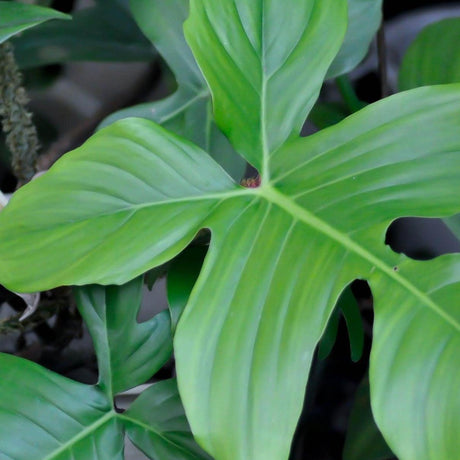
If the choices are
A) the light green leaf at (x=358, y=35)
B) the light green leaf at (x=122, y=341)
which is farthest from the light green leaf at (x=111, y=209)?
the light green leaf at (x=358, y=35)

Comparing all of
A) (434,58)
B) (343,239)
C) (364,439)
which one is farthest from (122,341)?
(434,58)

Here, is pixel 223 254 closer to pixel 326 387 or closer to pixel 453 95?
pixel 453 95

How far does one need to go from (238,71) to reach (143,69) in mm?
815

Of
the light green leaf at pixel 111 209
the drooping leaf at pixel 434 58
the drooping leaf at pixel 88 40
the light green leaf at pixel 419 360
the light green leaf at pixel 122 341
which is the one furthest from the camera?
the drooping leaf at pixel 88 40

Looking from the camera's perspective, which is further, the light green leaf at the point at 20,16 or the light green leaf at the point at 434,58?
the light green leaf at the point at 434,58

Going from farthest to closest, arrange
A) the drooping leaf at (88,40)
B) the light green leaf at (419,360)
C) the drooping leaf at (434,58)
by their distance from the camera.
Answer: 1. the drooping leaf at (88,40)
2. the drooping leaf at (434,58)
3. the light green leaf at (419,360)

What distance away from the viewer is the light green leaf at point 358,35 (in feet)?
2.51

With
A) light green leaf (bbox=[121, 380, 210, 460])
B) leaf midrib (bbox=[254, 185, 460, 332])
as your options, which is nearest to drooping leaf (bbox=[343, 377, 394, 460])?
light green leaf (bbox=[121, 380, 210, 460])

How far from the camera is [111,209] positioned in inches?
23.2

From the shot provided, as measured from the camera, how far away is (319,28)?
0.62m

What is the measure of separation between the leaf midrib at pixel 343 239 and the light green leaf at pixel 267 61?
0.03 meters

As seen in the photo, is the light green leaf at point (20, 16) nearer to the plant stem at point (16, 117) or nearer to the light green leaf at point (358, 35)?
the plant stem at point (16, 117)

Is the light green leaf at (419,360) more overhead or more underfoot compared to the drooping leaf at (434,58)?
Result: more underfoot

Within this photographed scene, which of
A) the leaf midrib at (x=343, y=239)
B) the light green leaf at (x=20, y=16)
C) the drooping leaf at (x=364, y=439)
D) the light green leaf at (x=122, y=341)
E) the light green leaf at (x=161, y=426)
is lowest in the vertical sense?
the drooping leaf at (x=364, y=439)
